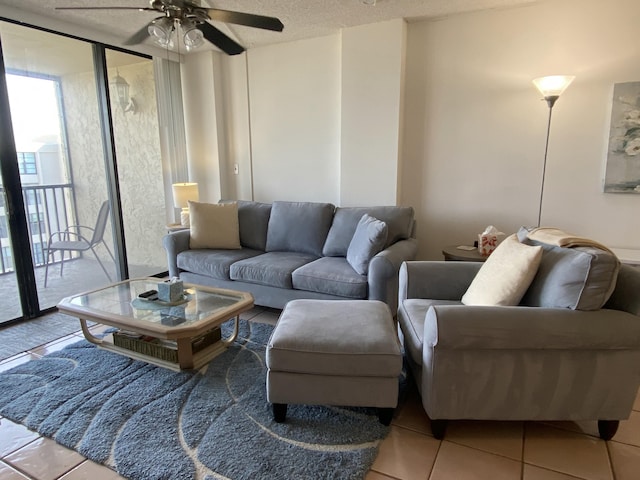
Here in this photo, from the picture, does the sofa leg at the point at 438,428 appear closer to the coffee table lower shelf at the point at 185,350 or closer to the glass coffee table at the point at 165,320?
the glass coffee table at the point at 165,320

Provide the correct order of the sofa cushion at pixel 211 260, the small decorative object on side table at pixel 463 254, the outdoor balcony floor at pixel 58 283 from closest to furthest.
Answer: the small decorative object on side table at pixel 463 254, the outdoor balcony floor at pixel 58 283, the sofa cushion at pixel 211 260

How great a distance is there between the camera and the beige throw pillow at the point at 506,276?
185cm

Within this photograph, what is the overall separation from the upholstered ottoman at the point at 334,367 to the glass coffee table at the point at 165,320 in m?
0.61

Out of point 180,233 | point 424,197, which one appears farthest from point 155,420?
point 424,197

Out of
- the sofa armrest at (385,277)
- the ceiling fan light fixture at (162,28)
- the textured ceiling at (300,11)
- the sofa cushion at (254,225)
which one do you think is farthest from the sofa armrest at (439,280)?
the textured ceiling at (300,11)

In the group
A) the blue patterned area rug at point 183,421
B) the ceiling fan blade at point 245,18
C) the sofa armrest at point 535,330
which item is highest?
the ceiling fan blade at point 245,18

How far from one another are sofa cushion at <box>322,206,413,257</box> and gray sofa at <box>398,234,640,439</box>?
1.51 m

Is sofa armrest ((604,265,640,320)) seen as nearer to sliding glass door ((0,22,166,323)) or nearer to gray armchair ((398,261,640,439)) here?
gray armchair ((398,261,640,439))

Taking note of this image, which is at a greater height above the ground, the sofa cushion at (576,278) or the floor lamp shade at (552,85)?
the floor lamp shade at (552,85)

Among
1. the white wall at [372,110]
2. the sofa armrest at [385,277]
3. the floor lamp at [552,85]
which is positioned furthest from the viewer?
the white wall at [372,110]

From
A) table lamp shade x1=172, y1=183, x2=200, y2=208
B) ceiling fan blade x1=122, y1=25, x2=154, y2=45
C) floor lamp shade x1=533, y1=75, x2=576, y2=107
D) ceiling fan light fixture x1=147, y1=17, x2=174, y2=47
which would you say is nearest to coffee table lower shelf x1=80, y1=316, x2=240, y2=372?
table lamp shade x1=172, y1=183, x2=200, y2=208

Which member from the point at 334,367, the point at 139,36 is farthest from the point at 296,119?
the point at 334,367

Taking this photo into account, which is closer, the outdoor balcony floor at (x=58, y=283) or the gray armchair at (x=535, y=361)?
the gray armchair at (x=535, y=361)

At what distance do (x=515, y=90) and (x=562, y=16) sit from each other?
587 mm
